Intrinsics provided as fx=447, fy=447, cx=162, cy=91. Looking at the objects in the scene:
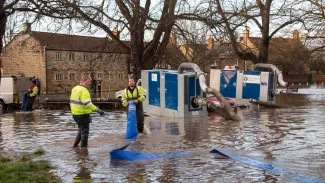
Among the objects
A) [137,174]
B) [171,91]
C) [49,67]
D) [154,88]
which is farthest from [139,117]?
[49,67]

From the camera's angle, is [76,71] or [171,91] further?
[76,71]

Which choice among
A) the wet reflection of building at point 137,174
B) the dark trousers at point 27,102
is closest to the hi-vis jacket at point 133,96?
the wet reflection of building at point 137,174

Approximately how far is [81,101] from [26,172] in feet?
10.7

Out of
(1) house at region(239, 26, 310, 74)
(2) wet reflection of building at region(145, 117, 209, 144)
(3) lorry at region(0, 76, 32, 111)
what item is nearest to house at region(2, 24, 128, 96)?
(1) house at region(239, 26, 310, 74)

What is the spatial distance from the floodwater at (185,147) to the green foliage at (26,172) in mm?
262

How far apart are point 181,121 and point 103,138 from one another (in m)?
5.29

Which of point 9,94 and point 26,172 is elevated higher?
point 9,94

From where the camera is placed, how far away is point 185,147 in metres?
10.9

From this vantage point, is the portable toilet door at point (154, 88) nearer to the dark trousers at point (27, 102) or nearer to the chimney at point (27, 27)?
the chimney at point (27, 27)

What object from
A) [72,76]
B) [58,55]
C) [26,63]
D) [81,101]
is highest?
[58,55]

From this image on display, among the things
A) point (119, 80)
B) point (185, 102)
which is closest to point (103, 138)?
point (185, 102)

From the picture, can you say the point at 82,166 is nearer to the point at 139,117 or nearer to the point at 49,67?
the point at 139,117

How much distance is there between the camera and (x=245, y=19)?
26375 millimetres

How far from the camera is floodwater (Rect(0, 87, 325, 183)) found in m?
7.91
